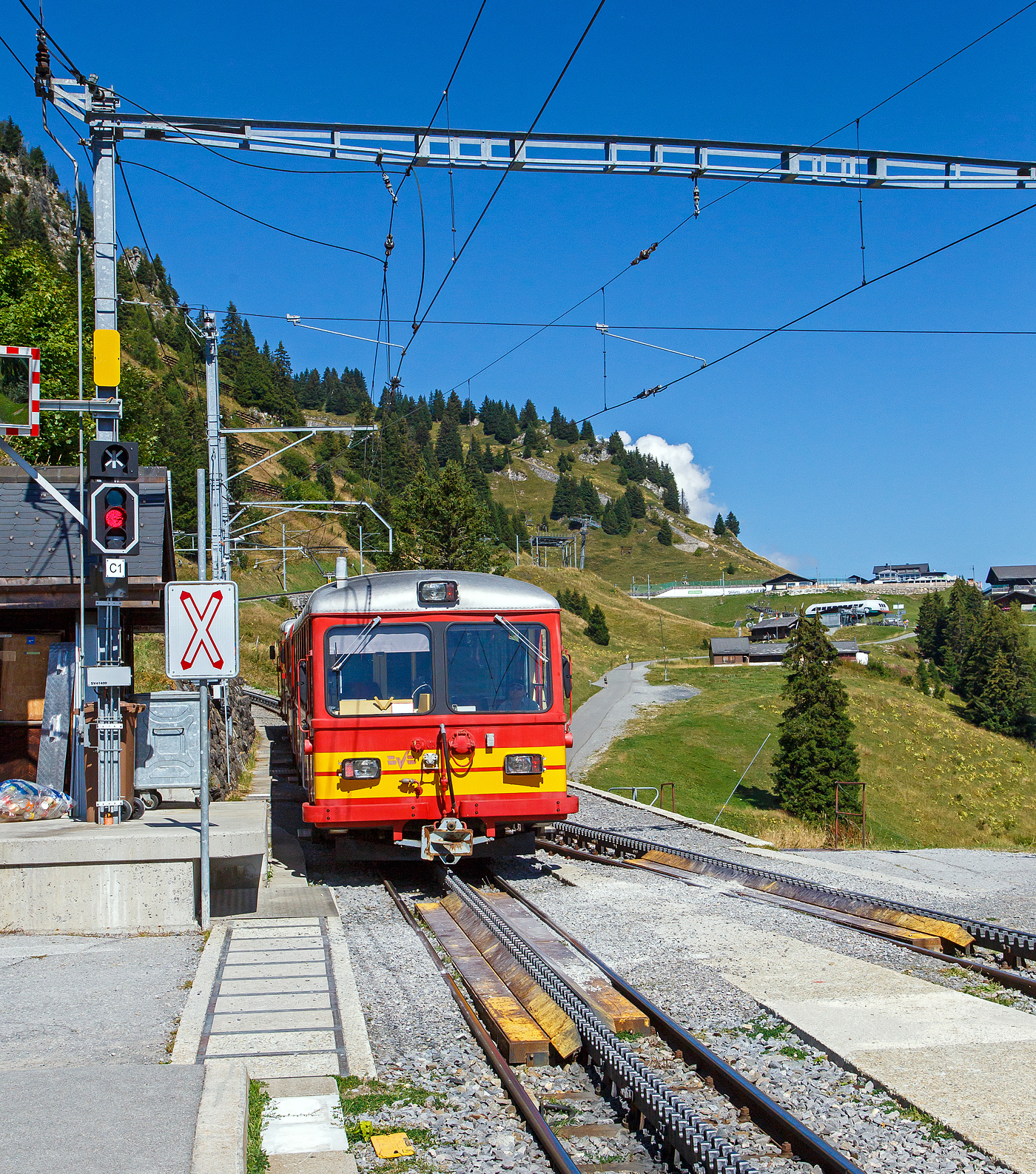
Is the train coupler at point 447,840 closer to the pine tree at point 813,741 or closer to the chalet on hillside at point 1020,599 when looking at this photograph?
the pine tree at point 813,741

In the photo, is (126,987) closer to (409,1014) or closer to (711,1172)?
(409,1014)

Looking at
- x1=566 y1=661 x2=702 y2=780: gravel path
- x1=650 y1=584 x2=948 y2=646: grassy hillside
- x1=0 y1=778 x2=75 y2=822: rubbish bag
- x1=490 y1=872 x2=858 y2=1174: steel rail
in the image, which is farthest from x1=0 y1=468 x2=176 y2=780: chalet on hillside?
x1=650 y1=584 x2=948 y2=646: grassy hillside

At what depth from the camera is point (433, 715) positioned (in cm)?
1098

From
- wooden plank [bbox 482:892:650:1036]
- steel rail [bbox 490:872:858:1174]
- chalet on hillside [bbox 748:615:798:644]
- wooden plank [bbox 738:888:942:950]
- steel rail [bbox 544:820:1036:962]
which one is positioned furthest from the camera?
chalet on hillside [bbox 748:615:798:644]

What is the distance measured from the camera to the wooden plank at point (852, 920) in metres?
8.37

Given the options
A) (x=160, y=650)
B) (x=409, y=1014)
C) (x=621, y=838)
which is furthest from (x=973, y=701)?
(x=409, y=1014)

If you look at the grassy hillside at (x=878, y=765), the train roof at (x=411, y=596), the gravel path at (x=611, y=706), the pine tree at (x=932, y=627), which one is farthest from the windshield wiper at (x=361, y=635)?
the pine tree at (x=932, y=627)

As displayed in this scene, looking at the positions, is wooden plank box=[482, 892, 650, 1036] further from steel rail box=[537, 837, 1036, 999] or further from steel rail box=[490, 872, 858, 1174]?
steel rail box=[537, 837, 1036, 999]

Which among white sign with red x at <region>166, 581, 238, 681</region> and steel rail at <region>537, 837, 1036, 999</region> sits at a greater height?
white sign with red x at <region>166, 581, 238, 681</region>

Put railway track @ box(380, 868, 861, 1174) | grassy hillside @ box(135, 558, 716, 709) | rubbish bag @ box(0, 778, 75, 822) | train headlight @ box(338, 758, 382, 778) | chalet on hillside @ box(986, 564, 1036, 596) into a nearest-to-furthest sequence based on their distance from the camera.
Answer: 1. railway track @ box(380, 868, 861, 1174)
2. rubbish bag @ box(0, 778, 75, 822)
3. train headlight @ box(338, 758, 382, 778)
4. grassy hillside @ box(135, 558, 716, 709)
5. chalet on hillside @ box(986, 564, 1036, 596)

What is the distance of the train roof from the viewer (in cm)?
1116

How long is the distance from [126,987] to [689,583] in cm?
17053

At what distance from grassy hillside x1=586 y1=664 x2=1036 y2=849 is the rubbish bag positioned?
68.3 feet

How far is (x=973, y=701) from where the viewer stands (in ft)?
273
